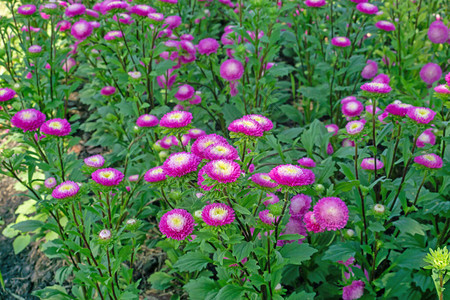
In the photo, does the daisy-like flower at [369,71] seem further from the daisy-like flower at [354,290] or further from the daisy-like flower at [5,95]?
the daisy-like flower at [5,95]

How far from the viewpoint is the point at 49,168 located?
213cm

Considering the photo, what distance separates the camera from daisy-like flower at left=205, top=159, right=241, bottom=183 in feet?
3.74

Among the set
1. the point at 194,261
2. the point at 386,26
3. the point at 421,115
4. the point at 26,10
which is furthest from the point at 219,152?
the point at 26,10

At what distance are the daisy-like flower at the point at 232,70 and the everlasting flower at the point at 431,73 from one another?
1.25 meters

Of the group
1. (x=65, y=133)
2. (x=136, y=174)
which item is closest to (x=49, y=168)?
(x=65, y=133)

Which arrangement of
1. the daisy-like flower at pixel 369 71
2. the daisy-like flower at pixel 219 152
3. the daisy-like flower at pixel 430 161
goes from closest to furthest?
the daisy-like flower at pixel 219 152
the daisy-like flower at pixel 430 161
the daisy-like flower at pixel 369 71

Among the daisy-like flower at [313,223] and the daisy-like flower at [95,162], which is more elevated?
the daisy-like flower at [95,162]

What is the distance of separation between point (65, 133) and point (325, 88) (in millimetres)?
1841

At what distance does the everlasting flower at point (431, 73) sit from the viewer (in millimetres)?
2658

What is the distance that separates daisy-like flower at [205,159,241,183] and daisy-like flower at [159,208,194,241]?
0.94 ft

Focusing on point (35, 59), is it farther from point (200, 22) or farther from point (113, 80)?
point (200, 22)

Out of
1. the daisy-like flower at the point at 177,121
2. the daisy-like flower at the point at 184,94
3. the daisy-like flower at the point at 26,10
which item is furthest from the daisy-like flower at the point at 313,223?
the daisy-like flower at the point at 26,10

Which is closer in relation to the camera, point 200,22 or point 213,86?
point 213,86

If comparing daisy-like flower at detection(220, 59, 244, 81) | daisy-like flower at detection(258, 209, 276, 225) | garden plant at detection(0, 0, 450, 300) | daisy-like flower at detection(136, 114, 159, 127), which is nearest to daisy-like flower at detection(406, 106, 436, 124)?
garden plant at detection(0, 0, 450, 300)
